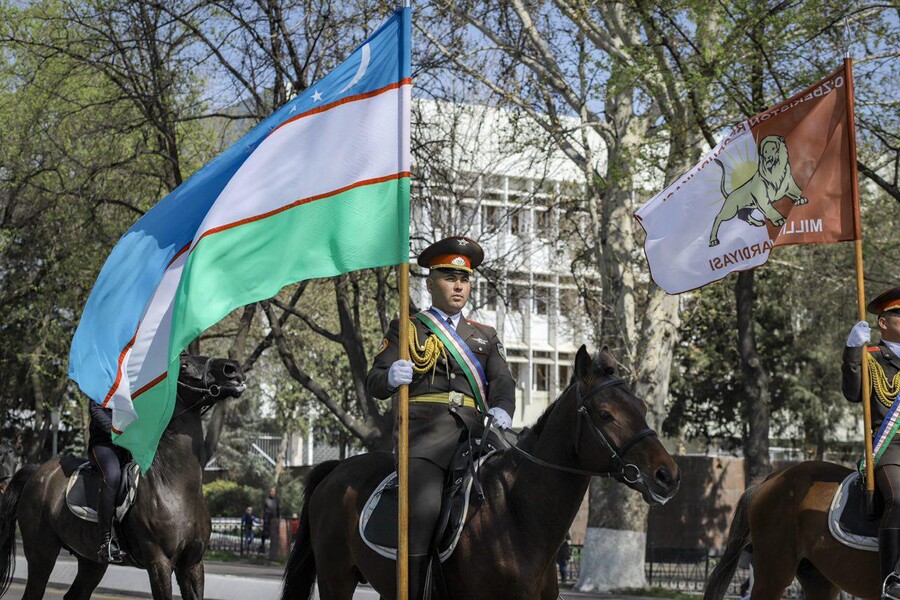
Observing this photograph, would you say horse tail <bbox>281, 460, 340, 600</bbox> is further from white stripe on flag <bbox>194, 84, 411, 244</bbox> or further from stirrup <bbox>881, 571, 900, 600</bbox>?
stirrup <bbox>881, 571, 900, 600</bbox>

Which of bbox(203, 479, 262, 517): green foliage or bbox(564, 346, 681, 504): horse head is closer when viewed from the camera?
bbox(564, 346, 681, 504): horse head

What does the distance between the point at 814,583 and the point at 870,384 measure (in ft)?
6.41

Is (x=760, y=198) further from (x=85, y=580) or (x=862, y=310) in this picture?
(x=85, y=580)

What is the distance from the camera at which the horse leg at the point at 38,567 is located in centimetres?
1130

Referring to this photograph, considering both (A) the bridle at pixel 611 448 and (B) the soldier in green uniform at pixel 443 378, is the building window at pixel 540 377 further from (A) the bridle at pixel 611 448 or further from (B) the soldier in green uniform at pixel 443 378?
(A) the bridle at pixel 611 448

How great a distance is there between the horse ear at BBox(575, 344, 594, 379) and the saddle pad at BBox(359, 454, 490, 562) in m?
0.91

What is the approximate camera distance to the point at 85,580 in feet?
37.4

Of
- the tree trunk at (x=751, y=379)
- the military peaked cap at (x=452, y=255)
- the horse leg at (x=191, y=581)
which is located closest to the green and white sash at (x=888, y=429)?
the military peaked cap at (x=452, y=255)

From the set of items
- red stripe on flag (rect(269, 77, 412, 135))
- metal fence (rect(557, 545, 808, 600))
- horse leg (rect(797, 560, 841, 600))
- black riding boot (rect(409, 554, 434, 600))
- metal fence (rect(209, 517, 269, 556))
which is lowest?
metal fence (rect(209, 517, 269, 556))

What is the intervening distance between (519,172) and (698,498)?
29.3 ft

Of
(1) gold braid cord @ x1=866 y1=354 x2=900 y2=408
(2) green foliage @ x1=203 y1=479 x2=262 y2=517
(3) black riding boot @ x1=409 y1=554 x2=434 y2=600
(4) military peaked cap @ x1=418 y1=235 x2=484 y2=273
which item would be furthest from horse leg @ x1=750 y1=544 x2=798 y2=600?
(2) green foliage @ x1=203 y1=479 x2=262 y2=517

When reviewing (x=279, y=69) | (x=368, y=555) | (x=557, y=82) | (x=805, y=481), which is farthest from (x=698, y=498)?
(x=368, y=555)

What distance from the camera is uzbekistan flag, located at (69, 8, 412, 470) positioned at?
281 inches

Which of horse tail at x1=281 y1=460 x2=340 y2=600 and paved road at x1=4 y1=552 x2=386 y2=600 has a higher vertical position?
horse tail at x1=281 y1=460 x2=340 y2=600
